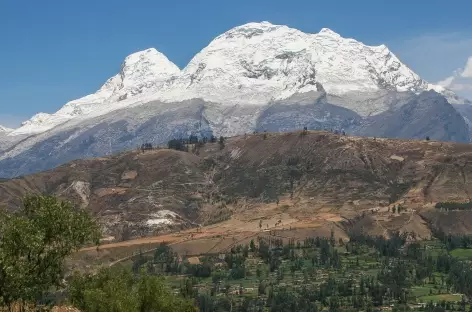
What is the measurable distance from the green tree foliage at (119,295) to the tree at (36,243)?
60.1 feet

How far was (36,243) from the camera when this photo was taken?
184 ft

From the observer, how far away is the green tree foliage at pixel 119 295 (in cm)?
8019

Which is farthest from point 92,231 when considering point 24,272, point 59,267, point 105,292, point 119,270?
point 119,270

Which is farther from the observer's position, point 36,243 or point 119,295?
point 119,295

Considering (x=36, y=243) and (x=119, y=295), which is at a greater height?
(x=36, y=243)

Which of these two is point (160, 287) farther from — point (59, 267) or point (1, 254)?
point (1, 254)

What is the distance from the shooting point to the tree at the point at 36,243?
5591 cm

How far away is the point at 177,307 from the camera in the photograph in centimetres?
9275

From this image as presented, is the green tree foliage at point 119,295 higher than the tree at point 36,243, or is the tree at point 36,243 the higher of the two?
the tree at point 36,243

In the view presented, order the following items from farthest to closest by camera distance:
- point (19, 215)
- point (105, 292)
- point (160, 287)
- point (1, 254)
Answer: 1. point (160, 287)
2. point (105, 292)
3. point (19, 215)
4. point (1, 254)

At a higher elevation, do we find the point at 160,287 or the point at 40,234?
the point at 40,234

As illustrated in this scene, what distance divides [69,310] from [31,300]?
9.83m

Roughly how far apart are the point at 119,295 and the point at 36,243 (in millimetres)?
26844

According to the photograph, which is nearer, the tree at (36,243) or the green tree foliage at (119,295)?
the tree at (36,243)
